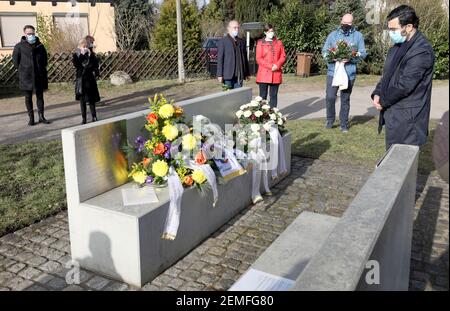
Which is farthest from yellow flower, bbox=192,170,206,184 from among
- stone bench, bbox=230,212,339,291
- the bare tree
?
the bare tree

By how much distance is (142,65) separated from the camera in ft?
55.8

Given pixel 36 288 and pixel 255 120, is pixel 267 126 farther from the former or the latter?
pixel 36 288

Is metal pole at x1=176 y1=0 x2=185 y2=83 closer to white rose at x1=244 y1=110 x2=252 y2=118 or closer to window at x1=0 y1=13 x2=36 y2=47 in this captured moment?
white rose at x1=244 y1=110 x2=252 y2=118

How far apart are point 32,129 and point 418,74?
7.16 metres

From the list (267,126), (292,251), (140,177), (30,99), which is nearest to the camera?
(292,251)

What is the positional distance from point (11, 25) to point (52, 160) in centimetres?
2082

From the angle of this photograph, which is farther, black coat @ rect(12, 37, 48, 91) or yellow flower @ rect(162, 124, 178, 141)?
black coat @ rect(12, 37, 48, 91)

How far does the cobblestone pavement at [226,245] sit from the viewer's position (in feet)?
11.5

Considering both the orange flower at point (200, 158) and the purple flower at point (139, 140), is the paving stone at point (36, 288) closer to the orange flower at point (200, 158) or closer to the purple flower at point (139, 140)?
the purple flower at point (139, 140)

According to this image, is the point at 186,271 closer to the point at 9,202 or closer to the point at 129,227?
the point at 129,227

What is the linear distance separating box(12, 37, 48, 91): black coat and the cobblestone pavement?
4989mm

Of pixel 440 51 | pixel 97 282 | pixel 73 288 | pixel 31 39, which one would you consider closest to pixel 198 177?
pixel 97 282

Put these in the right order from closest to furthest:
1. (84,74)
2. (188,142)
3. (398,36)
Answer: (188,142) < (398,36) < (84,74)

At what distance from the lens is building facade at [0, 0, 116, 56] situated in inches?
934
